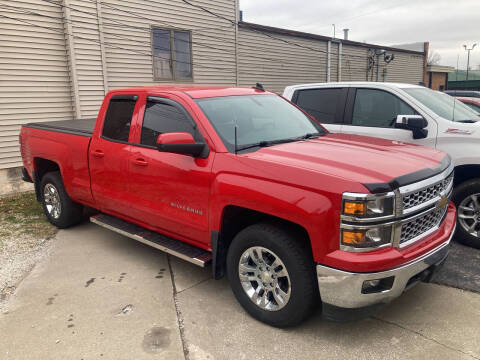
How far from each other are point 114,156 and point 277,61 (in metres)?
10.7

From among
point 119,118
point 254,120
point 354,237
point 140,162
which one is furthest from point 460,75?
point 354,237

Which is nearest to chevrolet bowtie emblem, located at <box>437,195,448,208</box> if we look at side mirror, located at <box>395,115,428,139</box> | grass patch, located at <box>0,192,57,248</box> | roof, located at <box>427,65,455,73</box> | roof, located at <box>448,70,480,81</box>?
side mirror, located at <box>395,115,428,139</box>

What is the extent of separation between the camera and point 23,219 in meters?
6.32

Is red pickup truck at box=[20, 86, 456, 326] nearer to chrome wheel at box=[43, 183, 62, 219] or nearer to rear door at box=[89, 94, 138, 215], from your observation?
rear door at box=[89, 94, 138, 215]

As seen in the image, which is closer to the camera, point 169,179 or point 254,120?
point 169,179

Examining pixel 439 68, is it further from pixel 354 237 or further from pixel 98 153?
pixel 354 237

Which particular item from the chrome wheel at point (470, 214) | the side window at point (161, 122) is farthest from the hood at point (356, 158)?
the chrome wheel at point (470, 214)

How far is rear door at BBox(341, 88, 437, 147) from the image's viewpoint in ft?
16.8

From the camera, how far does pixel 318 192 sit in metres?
2.73

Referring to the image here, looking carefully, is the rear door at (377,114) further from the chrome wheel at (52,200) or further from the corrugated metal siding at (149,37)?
the corrugated metal siding at (149,37)

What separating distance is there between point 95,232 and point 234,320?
121 inches

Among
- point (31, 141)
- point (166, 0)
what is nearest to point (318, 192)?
point (31, 141)

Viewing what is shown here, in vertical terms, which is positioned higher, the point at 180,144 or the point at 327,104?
the point at 327,104

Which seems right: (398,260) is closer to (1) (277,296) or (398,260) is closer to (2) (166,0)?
(1) (277,296)
